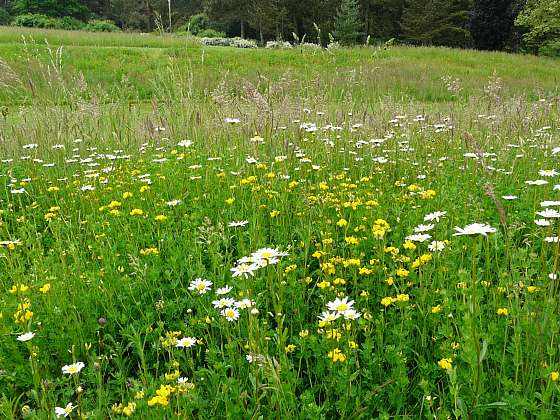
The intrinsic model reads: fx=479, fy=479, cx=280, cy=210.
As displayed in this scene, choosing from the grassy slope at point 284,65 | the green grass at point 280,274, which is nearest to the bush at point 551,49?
the grassy slope at point 284,65

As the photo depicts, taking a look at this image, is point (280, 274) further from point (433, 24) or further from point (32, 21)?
point (32, 21)

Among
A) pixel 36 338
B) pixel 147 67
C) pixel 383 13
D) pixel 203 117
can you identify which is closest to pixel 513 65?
pixel 147 67

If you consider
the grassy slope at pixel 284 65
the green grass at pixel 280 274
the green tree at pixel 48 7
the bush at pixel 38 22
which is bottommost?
the green grass at pixel 280 274

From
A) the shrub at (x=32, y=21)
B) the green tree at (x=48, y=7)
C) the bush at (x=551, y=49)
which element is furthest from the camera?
the green tree at (x=48, y=7)

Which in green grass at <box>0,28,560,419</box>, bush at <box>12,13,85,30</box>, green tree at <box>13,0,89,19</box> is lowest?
green grass at <box>0,28,560,419</box>

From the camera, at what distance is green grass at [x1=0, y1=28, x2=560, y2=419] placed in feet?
5.11

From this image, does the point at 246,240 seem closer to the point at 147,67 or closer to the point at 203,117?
the point at 203,117

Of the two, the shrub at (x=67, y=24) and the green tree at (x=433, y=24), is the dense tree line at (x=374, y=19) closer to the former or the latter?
the green tree at (x=433, y=24)

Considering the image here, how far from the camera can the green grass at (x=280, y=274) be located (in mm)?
1558

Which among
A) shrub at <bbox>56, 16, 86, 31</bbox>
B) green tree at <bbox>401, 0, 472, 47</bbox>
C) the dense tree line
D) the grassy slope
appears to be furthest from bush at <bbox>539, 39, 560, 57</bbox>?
shrub at <bbox>56, 16, 86, 31</bbox>

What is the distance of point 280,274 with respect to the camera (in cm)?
195

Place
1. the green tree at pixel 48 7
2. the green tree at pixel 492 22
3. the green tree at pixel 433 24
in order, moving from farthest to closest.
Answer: the green tree at pixel 48 7, the green tree at pixel 433 24, the green tree at pixel 492 22

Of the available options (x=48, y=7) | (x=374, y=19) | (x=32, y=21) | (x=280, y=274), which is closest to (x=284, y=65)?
(x=280, y=274)

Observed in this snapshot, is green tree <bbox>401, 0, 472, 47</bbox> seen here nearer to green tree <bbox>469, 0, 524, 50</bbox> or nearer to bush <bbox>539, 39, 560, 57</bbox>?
green tree <bbox>469, 0, 524, 50</bbox>
